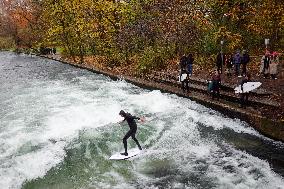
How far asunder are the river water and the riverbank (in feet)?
1.22

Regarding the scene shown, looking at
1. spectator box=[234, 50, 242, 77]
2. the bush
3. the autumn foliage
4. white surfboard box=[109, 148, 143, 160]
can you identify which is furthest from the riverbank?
white surfboard box=[109, 148, 143, 160]

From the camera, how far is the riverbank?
55.9 ft

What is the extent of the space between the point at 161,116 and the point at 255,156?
22.1ft

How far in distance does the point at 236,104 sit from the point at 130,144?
21.7 ft

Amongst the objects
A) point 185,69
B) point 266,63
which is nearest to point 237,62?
point 266,63

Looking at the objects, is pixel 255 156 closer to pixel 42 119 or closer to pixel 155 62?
pixel 42 119

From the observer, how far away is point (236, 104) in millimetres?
20469

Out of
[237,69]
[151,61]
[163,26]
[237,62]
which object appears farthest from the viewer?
[163,26]

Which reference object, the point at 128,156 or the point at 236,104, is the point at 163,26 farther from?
the point at 128,156

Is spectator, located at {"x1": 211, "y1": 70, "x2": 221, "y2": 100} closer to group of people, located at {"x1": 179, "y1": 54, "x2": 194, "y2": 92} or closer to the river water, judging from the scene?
the river water

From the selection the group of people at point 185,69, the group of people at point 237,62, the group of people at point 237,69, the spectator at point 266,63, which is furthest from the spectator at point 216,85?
the spectator at point 266,63

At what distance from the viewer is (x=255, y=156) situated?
15.3 metres

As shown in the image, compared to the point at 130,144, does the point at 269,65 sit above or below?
above

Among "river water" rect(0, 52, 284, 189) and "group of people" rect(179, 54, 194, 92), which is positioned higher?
"group of people" rect(179, 54, 194, 92)
